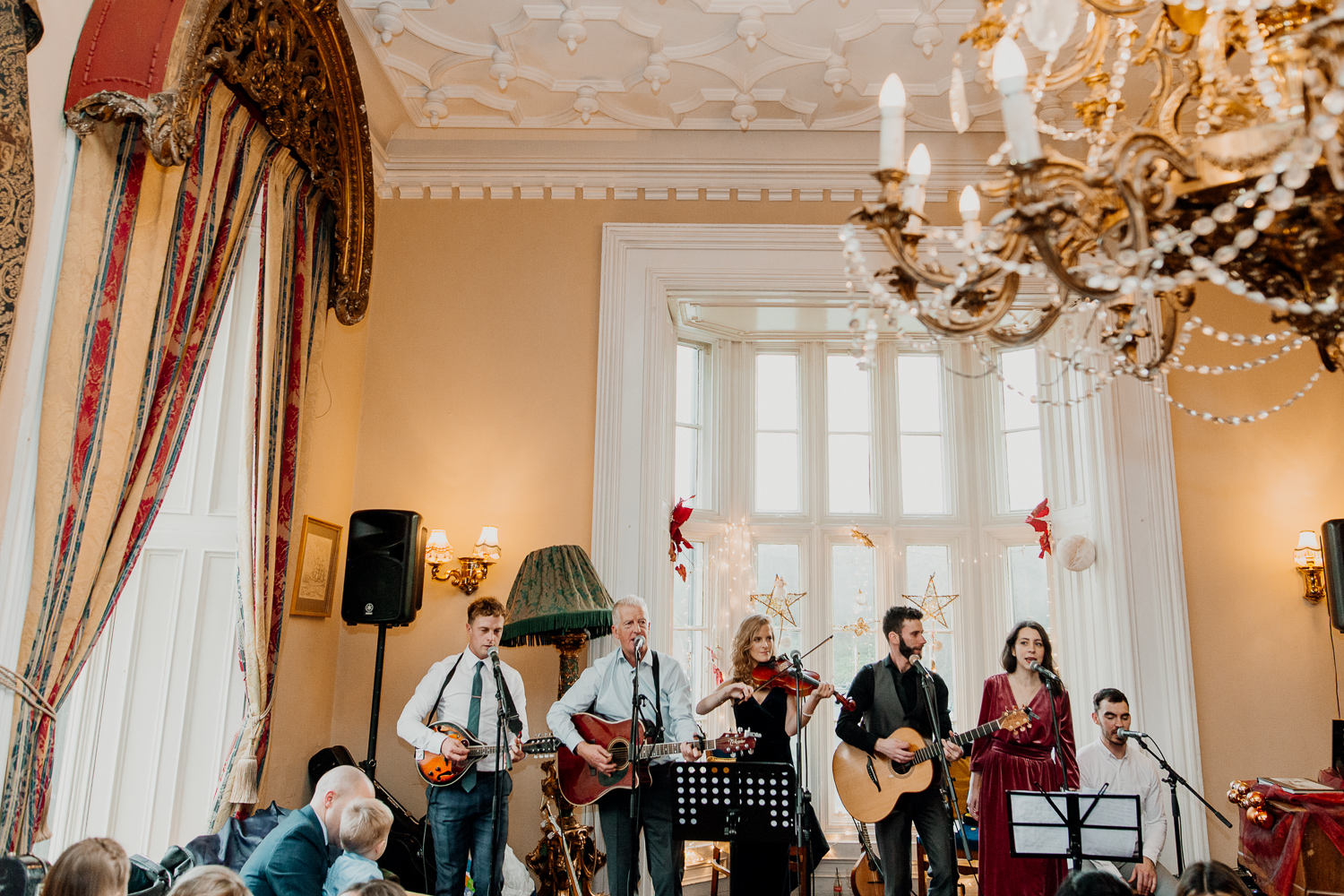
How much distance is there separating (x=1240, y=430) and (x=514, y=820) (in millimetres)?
4638

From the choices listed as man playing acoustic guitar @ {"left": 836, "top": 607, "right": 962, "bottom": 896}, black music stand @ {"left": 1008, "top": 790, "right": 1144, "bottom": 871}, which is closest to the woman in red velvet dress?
man playing acoustic guitar @ {"left": 836, "top": 607, "right": 962, "bottom": 896}

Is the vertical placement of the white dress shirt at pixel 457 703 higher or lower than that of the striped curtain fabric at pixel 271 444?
lower

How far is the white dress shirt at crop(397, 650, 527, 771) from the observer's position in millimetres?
4031

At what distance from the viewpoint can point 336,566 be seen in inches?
204

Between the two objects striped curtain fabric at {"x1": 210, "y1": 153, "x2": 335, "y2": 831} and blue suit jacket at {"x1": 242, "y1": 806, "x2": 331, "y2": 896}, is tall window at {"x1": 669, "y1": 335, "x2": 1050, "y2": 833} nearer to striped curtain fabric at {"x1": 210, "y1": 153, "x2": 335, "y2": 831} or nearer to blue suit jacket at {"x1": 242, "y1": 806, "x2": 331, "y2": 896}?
striped curtain fabric at {"x1": 210, "y1": 153, "x2": 335, "y2": 831}

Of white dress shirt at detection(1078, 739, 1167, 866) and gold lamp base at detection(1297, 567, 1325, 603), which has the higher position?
gold lamp base at detection(1297, 567, 1325, 603)

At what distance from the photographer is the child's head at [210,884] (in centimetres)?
207

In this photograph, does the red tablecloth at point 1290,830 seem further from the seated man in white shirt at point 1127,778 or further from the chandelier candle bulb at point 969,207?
the chandelier candle bulb at point 969,207

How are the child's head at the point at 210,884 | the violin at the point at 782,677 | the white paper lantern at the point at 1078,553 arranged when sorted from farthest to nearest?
the white paper lantern at the point at 1078,553, the violin at the point at 782,677, the child's head at the point at 210,884

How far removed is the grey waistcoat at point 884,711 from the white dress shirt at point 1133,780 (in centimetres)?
82

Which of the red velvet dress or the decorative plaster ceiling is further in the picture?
the decorative plaster ceiling

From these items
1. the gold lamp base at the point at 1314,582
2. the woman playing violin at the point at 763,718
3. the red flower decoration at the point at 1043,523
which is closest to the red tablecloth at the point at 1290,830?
the gold lamp base at the point at 1314,582

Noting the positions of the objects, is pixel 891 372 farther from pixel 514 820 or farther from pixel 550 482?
pixel 514 820

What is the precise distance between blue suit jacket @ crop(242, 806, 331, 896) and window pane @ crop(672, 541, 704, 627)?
148 inches
